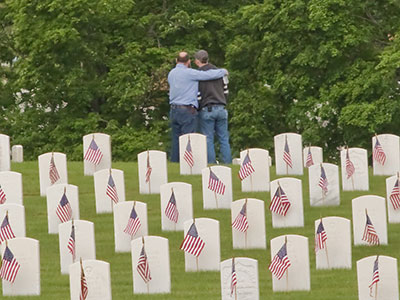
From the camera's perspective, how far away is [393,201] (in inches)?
790

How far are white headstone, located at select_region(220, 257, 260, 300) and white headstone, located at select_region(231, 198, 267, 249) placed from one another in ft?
10.1

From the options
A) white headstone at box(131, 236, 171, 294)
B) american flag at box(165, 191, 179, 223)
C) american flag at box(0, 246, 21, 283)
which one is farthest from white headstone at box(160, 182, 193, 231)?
american flag at box(0, 246, 21, 283)

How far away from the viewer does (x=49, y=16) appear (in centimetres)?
4084

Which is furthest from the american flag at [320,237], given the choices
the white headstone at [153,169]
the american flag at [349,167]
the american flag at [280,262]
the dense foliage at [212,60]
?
the dense foliage at [212,60]

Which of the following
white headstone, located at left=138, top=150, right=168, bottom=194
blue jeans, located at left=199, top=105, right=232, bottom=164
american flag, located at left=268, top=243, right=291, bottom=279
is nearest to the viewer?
american flag, located at left=268, top=243, right=291, bottom=279

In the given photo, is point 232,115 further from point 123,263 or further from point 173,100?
point 123,263

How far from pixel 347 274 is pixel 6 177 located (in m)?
5.27

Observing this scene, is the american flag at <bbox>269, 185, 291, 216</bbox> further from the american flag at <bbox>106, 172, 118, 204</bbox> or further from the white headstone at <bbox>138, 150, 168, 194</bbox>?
the white headstone at <bbox>138, 150, 168, 194</bbox>

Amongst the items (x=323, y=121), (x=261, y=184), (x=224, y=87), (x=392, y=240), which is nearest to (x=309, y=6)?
(x=323, y=121)

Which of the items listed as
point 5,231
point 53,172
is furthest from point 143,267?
point 53,172

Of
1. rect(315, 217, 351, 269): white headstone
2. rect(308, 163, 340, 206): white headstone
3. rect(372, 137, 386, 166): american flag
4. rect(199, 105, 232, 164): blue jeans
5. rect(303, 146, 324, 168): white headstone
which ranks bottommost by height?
rect(315, 217, 351, 269): white headstone

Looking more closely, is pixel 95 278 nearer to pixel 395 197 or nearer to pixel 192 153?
pixel 395 197

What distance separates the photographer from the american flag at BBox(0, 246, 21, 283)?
16578 mm

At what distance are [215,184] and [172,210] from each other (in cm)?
140
